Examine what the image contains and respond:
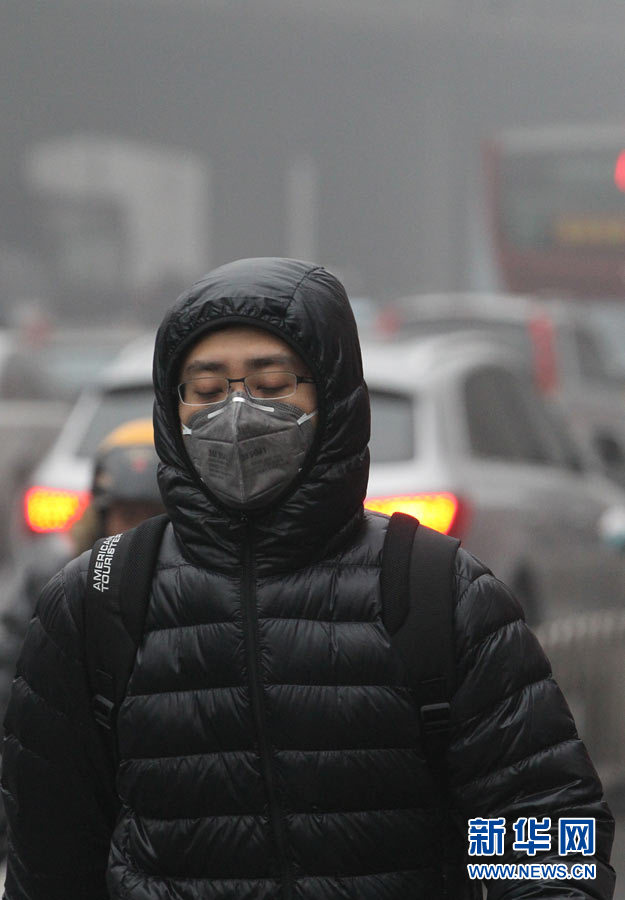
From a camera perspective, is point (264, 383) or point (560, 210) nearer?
point (264, 383)

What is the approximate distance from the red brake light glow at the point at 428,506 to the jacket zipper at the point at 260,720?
16.4ft

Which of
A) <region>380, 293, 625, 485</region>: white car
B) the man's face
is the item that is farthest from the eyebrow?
<region>380, 293, 625, 485</region>: white car

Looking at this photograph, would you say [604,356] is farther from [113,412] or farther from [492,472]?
[113,412]

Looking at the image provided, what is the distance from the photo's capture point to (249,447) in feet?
7.44

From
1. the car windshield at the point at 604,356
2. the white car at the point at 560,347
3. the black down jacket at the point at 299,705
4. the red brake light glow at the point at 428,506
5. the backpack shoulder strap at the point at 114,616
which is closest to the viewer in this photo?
the black down jacket at the point at 299,705

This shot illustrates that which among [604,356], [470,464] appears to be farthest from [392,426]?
[604,356]

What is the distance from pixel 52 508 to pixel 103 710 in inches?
225

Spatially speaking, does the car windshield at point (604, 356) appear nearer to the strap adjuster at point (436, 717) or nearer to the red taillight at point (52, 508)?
the red taillight at point (52, 508)

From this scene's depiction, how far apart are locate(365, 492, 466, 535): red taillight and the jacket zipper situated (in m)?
5.00

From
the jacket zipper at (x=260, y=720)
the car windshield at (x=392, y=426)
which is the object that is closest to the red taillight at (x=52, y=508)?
the car windshield at (x=392, y=426)

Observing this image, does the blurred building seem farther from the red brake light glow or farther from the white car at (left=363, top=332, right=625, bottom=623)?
the red brake light glow

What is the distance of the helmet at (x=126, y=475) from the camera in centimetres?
454

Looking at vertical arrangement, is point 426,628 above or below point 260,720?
above

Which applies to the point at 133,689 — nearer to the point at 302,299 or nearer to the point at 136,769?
the point at 136,769
